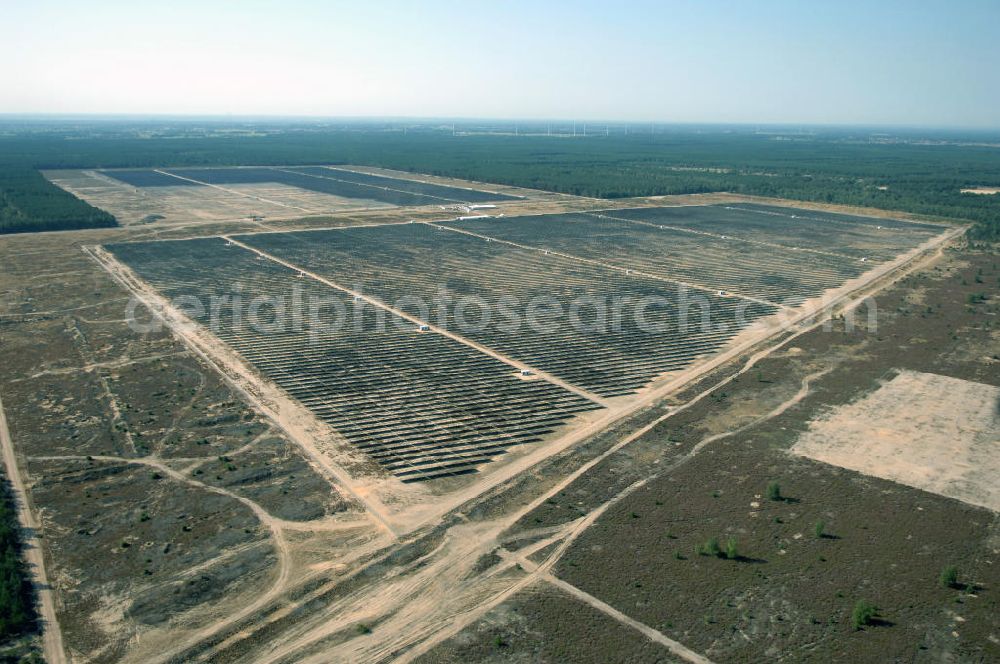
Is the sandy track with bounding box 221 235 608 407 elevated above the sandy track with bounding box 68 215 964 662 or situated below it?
above

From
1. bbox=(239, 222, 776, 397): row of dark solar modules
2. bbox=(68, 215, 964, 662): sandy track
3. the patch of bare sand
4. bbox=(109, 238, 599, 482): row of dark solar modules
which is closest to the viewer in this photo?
bbox=(68, 215, 964, 662): sandy track

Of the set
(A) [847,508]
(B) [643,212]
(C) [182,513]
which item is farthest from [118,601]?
(B) [643,212]

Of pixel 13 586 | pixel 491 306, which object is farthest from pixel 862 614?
pixel 491 306

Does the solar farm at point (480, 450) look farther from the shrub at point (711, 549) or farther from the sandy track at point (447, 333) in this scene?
the sandy track at point (447, 333)

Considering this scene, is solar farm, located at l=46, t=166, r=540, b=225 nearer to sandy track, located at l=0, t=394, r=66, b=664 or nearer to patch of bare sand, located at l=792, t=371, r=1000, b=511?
sandy track, located at l=0, t=394, r=66, b=664

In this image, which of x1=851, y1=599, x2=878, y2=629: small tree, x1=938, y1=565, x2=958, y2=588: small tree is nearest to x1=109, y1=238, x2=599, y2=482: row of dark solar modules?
x1=851, y1=599, x2=878, y2=629: small tree

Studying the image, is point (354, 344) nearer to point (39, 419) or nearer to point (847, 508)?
point (39, 419)
